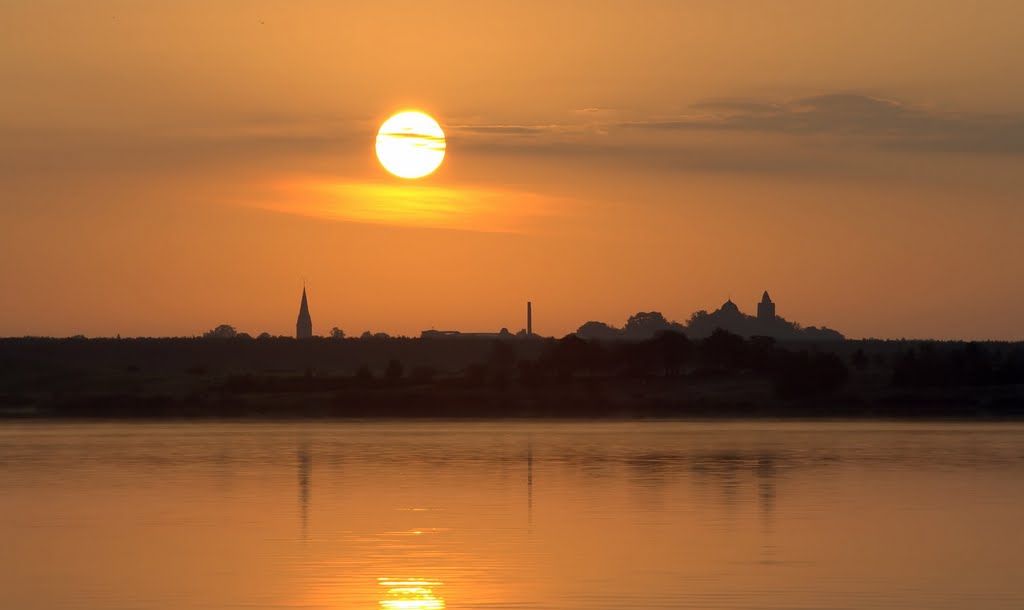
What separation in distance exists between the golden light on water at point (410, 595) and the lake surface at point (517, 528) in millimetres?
85

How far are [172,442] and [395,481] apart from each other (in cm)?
3424

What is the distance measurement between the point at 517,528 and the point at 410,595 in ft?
37.7

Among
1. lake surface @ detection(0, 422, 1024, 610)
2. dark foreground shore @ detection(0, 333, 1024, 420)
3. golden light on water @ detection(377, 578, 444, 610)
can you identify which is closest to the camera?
golden light on water @ detection(377, 578, 444, 610)

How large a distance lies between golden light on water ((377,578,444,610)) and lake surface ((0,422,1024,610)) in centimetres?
9

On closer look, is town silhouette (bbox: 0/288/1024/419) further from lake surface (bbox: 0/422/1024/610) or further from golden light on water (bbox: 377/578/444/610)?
golden light on water (bbox: 377/578/444/610)

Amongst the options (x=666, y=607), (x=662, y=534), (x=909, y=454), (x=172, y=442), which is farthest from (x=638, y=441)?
(x=666, y=607)

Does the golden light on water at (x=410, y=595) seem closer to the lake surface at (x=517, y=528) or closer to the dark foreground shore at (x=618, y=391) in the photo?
the lake surface at (x=517, y=528)

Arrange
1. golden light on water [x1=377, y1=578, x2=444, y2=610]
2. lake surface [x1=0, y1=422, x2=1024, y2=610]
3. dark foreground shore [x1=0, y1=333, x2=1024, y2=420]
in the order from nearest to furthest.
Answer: golden light on water [x1=377, y1=578, x2=444, y2=610], lake surface [x1=0, y1=422, x2=1024, y2=610], dark foreground shore [x1=0, y1=333, x2=1024, y2=420]

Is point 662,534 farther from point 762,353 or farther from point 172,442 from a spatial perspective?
point 762,353

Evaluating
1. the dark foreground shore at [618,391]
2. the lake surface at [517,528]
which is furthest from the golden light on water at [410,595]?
the dark foreground shore at [618,391]

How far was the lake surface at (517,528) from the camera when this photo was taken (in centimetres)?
2839

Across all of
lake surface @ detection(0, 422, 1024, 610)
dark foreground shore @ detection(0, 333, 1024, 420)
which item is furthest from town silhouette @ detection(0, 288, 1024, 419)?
lake surface @ detection(0, 422, 1024, 610)

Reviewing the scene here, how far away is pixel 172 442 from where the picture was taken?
8488cm

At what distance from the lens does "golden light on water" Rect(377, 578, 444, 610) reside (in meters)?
26.3
